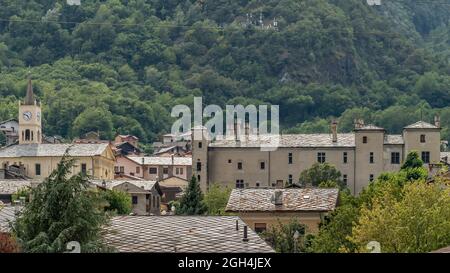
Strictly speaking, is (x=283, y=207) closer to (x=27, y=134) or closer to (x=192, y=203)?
(x=192, y=203)

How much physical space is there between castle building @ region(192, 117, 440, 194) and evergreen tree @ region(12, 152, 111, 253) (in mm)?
89957

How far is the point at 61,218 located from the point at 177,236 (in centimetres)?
328

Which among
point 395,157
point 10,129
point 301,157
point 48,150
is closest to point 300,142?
point 301,157

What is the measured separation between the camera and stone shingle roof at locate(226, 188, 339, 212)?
6062cm

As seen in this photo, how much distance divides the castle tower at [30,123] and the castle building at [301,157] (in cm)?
1970

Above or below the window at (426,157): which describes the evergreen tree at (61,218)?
above

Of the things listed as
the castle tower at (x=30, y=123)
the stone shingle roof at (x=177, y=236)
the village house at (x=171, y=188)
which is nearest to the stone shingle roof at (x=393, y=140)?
the village house at (x=171, y=188)

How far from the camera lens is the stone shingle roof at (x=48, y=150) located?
369 ft

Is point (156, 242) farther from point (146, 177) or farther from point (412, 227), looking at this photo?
point (146, 177)

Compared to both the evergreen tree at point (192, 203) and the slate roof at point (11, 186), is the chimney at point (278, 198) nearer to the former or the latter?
the evergreen tree at point (192, 203)

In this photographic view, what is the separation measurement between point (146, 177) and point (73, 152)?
57.0 feet

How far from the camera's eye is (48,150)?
395ft

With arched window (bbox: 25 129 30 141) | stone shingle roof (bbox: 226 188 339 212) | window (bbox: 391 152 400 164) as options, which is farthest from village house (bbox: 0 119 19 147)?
stone shingle roof (bbox: 226 188 339 212)
